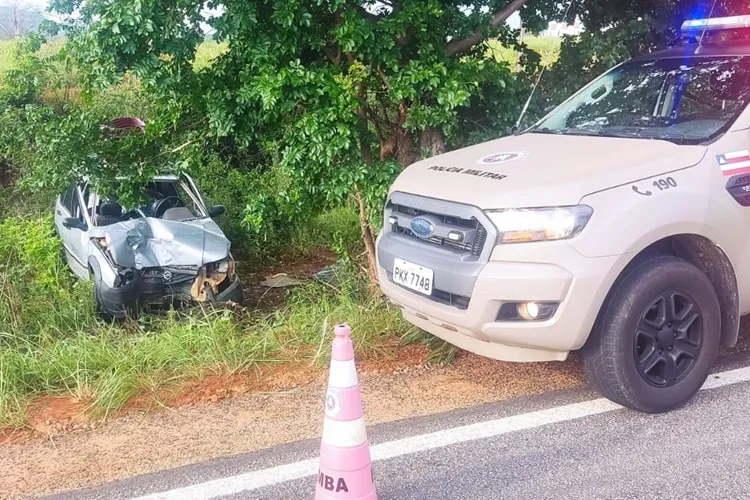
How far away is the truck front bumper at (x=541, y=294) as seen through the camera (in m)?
3.28

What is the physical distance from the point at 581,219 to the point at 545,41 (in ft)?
11.5

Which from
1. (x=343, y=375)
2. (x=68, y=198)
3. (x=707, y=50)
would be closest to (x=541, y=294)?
(x=343, y=375)

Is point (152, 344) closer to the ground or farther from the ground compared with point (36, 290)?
farther from the ground

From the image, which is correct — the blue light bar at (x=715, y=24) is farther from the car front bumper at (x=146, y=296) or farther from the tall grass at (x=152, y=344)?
the car front bumper at (x=146, y=296)

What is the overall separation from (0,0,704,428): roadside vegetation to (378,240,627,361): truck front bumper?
43.6 inches

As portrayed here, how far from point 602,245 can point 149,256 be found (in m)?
5.00

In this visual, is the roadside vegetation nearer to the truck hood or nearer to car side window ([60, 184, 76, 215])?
the truck hood

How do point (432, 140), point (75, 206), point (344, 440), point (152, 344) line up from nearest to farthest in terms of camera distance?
point (344, 440), point (152, 344), point (432, 140), point (75, 206)

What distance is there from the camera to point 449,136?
221 inches

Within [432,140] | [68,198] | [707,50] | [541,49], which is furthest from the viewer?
[68,198]

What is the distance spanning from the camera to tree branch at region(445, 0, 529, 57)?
5.51 meters

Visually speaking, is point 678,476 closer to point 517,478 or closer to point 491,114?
point 517,478

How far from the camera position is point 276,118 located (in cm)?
534

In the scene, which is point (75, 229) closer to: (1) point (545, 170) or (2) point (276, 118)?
(2) point (276, 118)
